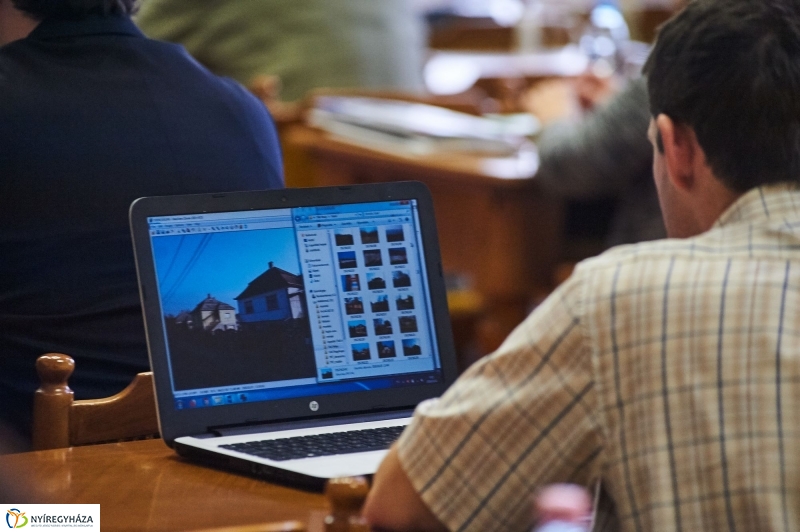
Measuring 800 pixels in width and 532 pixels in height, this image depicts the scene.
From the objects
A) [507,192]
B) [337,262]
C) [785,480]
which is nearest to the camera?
[785,480]

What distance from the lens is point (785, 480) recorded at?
3.09 ft

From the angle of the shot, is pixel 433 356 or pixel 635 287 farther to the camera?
pixel 433 356

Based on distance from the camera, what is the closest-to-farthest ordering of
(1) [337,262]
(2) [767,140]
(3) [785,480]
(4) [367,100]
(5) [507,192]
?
(3) [785,480] → (2) [767,140] → (1) [337,262] → (5) [507,192] → (4) [367,100]

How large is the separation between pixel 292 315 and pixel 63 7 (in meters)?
0.63

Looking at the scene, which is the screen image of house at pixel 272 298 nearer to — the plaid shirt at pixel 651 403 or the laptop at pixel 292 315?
the laptop at pixel 292 315

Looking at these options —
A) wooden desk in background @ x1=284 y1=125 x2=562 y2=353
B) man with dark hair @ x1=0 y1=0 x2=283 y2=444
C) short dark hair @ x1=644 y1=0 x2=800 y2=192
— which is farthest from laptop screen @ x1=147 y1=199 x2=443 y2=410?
wooden desk in background @ x1=284 y1=125 x2=562 y2=353

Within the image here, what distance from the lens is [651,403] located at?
958 millimetres

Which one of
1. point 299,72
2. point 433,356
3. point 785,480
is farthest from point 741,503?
point 299,72

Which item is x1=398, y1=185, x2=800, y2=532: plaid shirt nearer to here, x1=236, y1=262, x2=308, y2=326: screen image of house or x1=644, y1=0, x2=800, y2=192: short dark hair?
x1=644, y1=0, x2=800, y2=192: short dark hair

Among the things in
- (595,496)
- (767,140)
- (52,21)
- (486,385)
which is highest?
(52,21)

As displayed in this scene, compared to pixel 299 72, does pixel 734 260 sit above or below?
below

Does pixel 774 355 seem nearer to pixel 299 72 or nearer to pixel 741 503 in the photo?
pixel 741 503

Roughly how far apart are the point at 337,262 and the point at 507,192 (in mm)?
1603

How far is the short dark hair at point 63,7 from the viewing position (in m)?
1.71
